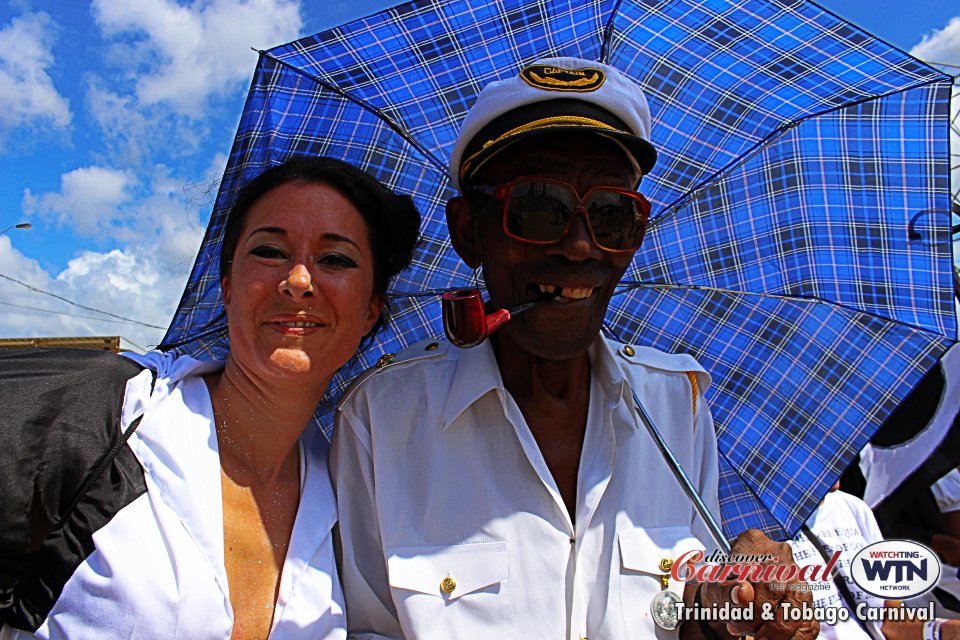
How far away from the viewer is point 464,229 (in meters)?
2.19

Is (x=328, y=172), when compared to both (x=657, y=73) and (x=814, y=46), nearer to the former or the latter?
(x=657, y=73)

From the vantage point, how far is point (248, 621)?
1.83m

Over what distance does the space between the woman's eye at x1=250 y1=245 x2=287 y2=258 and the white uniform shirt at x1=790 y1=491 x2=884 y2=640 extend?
261cm

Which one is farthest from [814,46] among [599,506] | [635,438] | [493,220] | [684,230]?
[599,506]

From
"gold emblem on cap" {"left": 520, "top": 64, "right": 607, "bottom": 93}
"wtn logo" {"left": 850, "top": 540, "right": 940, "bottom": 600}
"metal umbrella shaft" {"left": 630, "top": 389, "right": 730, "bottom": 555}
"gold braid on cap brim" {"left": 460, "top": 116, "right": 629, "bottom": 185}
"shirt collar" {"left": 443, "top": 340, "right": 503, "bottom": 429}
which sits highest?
"gold emblem on cap" {"left": 520, "top": 64, "right": 607, "bottom": 93}

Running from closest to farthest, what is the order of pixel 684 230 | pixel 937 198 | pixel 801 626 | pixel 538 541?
pixel 801 626
pixel 538 541
pixel 937 198
pixel 684 230

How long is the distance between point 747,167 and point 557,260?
0.88m

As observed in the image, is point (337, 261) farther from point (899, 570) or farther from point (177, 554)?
point (899, 570)

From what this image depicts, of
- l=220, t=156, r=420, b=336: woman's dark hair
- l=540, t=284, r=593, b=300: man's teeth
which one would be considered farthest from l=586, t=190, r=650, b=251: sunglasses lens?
l=220, t=156, r=420, b=336: woman's dark hair

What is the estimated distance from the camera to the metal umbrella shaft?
1.83 metres

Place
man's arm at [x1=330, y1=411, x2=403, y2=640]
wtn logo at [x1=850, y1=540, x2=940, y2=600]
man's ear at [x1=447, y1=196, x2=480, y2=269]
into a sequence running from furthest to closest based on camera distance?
man's ear at [x1=447, y1=196, x2=480, y2=269] < wtn logo at [x1=850, y1=540, x2=940, y2=600] < man's arm at [x1=330, y1=411, x2=403, y2=640]

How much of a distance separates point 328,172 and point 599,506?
1326mm

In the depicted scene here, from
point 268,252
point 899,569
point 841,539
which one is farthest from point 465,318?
point 841,539

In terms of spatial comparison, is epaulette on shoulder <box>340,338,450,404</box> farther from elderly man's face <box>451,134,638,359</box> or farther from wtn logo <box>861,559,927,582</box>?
wtn logo <box>861,559,927,582</box>
